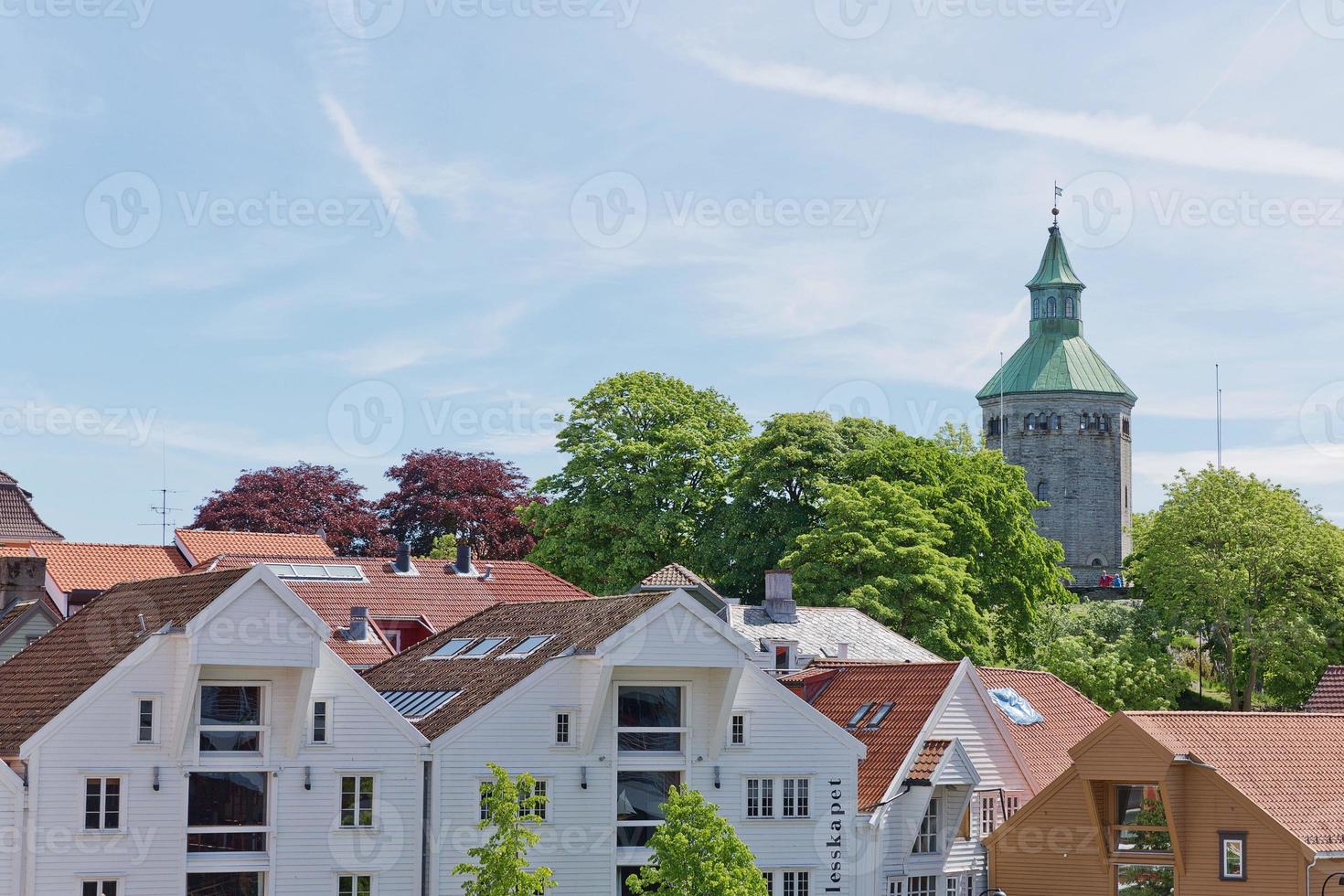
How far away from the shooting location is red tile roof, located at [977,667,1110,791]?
214ft

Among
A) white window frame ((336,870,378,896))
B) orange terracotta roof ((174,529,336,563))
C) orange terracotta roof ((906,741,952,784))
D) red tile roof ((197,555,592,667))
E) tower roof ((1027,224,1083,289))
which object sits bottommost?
white window frame ((336,870,378,896))

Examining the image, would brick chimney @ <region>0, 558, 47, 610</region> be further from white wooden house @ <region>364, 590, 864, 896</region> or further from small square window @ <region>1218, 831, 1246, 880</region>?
small square window @ <region>1218, 831, 1246, 880</region>

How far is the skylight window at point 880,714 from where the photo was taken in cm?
6078

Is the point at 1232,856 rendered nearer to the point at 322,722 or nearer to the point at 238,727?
the point at 322,722

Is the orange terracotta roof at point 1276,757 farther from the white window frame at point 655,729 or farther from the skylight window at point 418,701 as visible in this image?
the skylight window at point 418,701

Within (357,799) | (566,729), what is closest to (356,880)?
(357,799)

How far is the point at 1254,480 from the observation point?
108 meters

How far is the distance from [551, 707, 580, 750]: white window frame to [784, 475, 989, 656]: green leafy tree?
32.7 metres

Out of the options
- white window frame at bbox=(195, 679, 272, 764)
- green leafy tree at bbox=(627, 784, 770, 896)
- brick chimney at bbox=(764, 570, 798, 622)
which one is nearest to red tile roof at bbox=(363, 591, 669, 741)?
white window frame at bbox=(195, 679, 272, 764)

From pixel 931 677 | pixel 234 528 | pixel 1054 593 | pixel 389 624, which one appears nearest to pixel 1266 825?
pixel 931 677

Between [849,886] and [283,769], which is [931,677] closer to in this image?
[849,886]

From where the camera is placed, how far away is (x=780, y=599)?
76250mm

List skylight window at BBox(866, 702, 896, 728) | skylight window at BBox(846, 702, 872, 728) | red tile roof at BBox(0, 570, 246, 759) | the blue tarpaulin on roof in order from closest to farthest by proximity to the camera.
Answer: red tile roof at BBox(0, 570, 246, 759)
skylight window at BBox(866, 702, 896, 728)
skylight window at BBox(846, 702, 872, 728)
the blue tarpaulin on roof

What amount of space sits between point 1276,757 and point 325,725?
26889 millimetres
